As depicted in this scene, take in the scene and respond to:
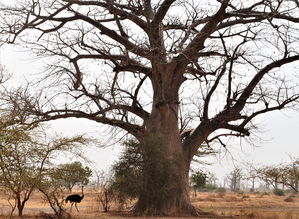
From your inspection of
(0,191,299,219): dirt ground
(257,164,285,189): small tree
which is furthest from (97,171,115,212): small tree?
(257,164,285,189): small tree

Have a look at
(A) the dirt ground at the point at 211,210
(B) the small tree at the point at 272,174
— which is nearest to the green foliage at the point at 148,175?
(A) the dirt ground at the point at 211,210

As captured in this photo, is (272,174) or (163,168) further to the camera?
(272,174)

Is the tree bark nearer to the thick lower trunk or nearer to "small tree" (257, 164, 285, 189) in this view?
the thick lower trunk

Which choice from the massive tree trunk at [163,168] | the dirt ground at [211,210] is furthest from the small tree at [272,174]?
the massive tree trunk at [163,168]

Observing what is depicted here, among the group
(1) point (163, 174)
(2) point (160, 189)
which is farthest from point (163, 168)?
(2) point (160, 189)

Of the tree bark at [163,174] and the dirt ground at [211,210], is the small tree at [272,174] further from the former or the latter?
the tree bark at [163,174]

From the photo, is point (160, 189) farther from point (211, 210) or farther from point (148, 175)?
point (211, 210)

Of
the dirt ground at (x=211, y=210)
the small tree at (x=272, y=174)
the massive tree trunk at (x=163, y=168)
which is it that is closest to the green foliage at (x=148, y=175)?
the massive tree trunk at (x=163, y=168)

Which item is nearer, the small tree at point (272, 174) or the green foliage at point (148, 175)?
the green foliage at point (148, 175)

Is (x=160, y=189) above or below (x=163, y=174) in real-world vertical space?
below

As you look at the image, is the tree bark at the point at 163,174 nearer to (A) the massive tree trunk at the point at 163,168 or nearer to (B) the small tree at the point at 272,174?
(A) the massive tree trunk at the point at 163,168

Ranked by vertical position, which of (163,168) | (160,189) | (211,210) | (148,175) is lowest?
(211,210)

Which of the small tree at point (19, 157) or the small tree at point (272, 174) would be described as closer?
the small tree at point (19, 157)

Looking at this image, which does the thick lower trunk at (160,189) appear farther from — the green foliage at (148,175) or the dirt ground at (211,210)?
the dirt ground at (211,210)
